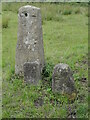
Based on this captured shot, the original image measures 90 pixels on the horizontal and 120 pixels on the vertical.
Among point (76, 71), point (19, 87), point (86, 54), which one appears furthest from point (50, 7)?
point (19, 87)

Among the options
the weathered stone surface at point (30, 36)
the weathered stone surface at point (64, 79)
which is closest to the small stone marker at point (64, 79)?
the weathered stone surface at point (64, 79)

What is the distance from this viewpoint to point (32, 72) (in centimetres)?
668

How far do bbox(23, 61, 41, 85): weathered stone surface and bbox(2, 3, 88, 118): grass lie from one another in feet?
0.43

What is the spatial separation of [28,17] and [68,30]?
5724 millimetres

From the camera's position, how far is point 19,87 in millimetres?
6734

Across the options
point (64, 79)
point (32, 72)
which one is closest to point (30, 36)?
point (32, 72)

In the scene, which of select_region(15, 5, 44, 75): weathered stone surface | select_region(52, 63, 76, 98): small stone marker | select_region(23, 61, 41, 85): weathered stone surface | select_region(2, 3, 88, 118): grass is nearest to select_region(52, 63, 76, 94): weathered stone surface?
select_region(52, 63, 76, 98): small stone marker

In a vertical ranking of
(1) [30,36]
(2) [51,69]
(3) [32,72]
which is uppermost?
(1) [30,36]

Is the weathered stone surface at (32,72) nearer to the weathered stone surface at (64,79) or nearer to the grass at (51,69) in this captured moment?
the grass at (51,69)

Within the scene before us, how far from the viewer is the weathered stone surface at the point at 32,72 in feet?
21.8

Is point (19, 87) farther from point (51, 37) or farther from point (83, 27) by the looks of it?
point (83, 27)

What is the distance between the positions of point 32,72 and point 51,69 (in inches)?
31.7

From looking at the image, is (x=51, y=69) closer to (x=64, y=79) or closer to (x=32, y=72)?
(x=32, y=72)

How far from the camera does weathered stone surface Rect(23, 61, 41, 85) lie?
6.64 metres
